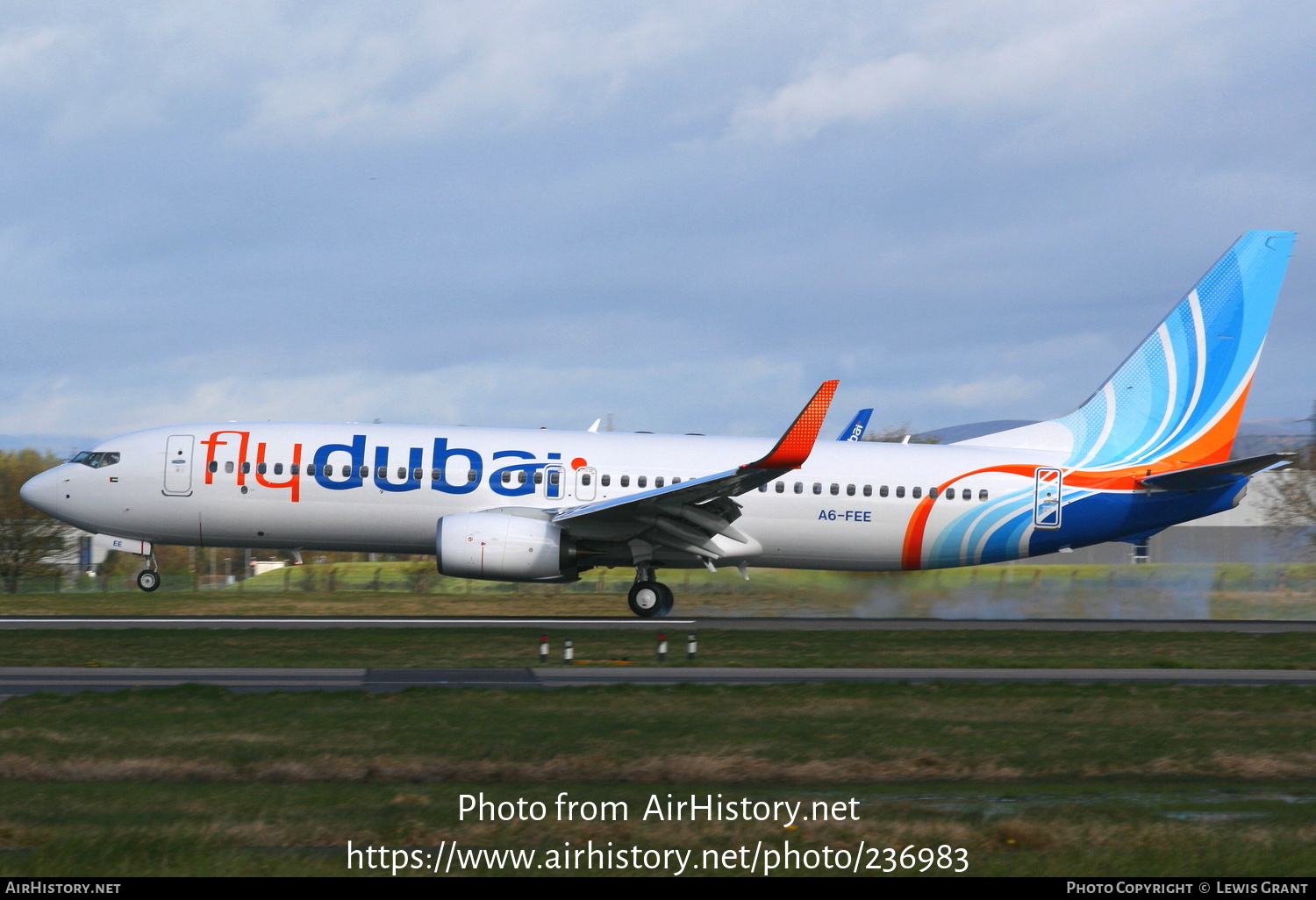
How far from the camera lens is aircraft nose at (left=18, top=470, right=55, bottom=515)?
29.9 meters

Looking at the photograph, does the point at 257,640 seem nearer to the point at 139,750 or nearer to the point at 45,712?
the point at 45,712

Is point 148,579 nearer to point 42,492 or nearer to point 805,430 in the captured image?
point 42,492

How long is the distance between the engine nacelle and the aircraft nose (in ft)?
30.5

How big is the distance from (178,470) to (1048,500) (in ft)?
63.2

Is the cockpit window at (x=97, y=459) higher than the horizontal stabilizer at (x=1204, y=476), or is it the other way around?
the cockpit window at (x=97, y=459)

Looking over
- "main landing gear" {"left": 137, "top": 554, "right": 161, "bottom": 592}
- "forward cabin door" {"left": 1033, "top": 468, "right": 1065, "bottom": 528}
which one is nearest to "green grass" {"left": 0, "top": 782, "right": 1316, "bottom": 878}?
"forward cabin door" {"left": 1033, "top": 468, "right": 1065, "bottom": 528}

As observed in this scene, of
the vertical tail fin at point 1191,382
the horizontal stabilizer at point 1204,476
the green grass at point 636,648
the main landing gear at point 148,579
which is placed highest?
the vertical tail fin at point 1191,382

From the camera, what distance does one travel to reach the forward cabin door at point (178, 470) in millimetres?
28938

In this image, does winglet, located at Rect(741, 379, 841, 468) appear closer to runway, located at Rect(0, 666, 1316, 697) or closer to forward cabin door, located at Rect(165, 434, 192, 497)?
runway, located at Rect(0, 666, 1316, 697)

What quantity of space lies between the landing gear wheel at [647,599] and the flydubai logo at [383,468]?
2.71 meters

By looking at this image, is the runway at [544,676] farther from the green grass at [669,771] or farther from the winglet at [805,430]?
the winglet at [805,430]

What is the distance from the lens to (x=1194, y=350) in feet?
103

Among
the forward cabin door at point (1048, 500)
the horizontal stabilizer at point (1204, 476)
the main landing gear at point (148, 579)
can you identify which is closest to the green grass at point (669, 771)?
the horizontal stabilizer at point (1204, 476)

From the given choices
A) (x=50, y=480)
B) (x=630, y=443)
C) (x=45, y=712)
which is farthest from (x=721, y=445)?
(x=45, y=712)
